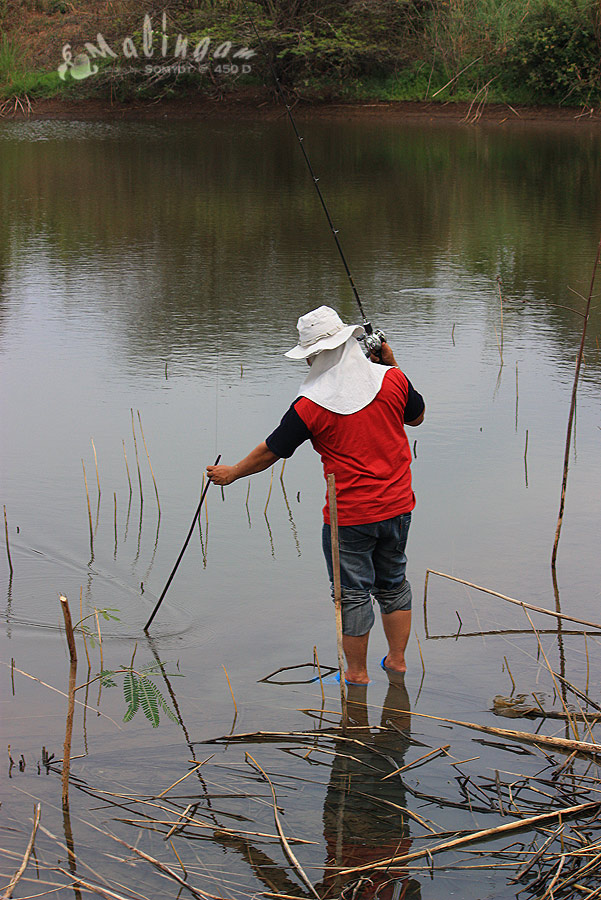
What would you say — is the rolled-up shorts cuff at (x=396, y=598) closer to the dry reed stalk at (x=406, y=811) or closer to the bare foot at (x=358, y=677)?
the bare foot at (x=358, y=677)

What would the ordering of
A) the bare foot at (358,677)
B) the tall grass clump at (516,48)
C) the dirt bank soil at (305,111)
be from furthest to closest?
1. the dirt bank soil at (305,111)
2. the tall grass clump at (516,48)
3. the bare foot at (358,677)

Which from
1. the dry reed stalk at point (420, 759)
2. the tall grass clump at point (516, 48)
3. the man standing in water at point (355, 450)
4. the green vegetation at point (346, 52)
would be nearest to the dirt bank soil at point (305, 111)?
the green vegetation at point (346, 52)

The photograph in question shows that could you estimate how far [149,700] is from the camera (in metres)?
3.29

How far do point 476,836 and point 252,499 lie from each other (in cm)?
316

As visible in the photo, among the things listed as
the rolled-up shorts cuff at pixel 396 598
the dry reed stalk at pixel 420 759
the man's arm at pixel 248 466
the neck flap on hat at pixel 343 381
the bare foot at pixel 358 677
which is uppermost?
the neck flap on hat at pixel 343 381

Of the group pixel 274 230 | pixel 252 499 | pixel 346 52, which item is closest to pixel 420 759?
pixel 252 499

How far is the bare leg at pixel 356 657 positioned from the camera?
12.5ft

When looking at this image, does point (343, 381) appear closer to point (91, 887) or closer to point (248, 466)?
point (248, 466)

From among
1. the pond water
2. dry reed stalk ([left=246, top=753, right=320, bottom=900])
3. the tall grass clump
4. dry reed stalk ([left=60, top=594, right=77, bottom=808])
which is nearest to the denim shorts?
the pond water

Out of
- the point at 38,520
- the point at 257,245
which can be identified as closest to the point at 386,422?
the point at 38,520

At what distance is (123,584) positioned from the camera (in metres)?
4.80

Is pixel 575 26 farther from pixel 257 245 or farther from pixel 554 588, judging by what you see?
pixel 554 588

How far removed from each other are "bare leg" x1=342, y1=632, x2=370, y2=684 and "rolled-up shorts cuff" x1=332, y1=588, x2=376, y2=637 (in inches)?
1.3

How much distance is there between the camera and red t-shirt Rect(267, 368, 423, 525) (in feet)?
12.0
